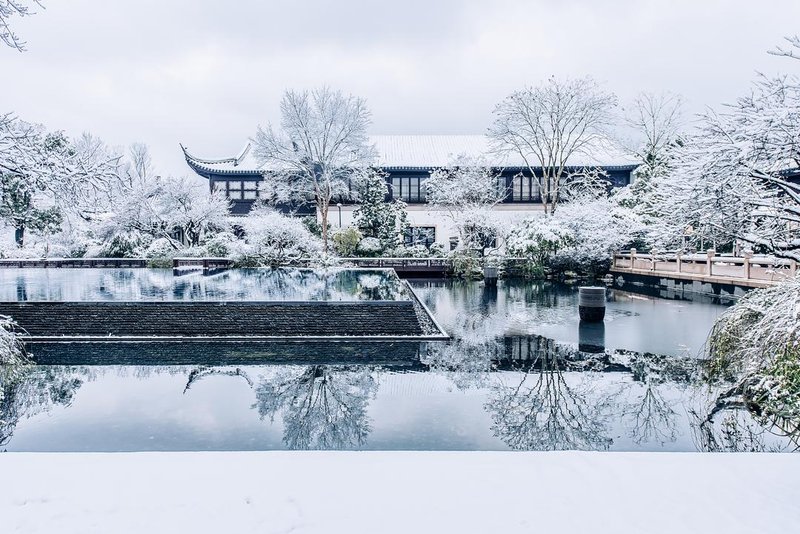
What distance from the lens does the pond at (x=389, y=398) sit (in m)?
5.72

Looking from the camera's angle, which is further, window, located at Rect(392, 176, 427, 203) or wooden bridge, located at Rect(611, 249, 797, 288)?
window, located at Rect(392, 176, 427, 203)

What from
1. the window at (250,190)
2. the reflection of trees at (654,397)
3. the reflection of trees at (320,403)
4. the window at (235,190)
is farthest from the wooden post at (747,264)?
the window at (235,190)

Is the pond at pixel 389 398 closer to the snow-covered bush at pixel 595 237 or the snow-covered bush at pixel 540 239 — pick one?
the snow-covered bush at pixel 540 239

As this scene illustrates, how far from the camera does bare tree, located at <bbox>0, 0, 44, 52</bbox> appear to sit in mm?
5891

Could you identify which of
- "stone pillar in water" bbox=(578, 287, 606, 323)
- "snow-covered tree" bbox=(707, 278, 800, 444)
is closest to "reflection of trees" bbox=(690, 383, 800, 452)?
"snow-covered tree" bbox=(707, 278, 800, 444)

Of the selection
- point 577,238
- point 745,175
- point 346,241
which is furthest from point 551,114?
point 745,175

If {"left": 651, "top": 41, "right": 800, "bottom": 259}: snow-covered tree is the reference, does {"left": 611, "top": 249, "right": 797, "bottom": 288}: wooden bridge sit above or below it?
below

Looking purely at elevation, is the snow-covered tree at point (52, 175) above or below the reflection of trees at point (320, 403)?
above

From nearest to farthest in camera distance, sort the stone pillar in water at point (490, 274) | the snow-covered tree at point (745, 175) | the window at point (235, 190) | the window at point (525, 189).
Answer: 1. the snow-covered tree at point (745, 175)
2. the stone pillar in water at point (490, 274)
3. the window at point (235, 190)
4. the window at point (525, 189)

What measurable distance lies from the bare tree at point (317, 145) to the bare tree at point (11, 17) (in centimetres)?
2394

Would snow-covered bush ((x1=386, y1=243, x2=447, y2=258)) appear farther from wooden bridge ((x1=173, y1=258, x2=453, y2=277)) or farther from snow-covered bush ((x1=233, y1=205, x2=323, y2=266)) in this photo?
snow-covered bush ((x1=233, y1=205, x2=323, y2=266))

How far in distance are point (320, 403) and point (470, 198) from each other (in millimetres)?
26290
